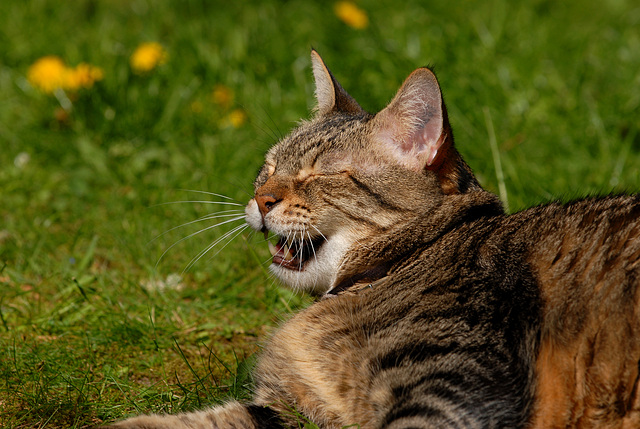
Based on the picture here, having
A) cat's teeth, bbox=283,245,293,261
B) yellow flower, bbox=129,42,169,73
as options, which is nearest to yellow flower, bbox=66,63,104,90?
yellow flower, bbox=129,42,169,73

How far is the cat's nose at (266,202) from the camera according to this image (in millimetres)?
2807

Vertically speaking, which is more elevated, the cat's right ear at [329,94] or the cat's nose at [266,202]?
the cat's right ear at [329,94]

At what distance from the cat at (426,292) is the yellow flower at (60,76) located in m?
2.16

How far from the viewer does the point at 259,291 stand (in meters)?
3.55

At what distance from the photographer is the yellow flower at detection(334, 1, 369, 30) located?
5430 mm

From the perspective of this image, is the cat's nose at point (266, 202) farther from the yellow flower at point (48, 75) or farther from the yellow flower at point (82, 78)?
the yellow flower at point (48, 75)

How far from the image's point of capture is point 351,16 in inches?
215

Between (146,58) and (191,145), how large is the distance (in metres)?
0.75

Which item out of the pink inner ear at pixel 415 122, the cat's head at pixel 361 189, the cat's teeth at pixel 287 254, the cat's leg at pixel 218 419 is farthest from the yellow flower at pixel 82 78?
the cat's leg at pixel 218 419

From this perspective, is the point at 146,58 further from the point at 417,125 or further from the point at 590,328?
the point at 590,328

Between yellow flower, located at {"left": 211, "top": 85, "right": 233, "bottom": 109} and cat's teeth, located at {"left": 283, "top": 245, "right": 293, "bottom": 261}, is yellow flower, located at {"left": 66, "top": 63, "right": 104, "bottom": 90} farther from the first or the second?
cat's teeth, located at {"left": 283, "top": 245, "right": 293, "bottom": 261}

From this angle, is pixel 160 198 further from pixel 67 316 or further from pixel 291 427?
pixel 291 427

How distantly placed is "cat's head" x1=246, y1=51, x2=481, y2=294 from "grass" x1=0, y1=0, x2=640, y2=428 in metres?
0.52

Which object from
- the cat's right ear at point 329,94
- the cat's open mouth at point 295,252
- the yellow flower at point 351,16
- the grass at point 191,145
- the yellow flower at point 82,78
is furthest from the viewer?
the yellow flower at point 351,16
